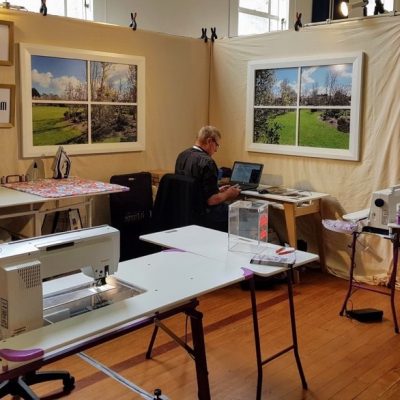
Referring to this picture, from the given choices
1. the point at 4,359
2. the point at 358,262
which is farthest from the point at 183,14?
the point at 4,359

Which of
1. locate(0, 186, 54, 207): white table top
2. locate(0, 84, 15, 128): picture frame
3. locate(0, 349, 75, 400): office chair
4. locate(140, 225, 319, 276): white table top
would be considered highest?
locate(0, 84, 15, 128): picture frame

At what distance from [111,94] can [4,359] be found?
3.44m

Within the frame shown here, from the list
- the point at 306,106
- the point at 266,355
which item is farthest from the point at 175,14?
the point at 266,355

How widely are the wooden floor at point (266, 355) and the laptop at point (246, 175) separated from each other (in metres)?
1.15

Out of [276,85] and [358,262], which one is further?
[276,85]

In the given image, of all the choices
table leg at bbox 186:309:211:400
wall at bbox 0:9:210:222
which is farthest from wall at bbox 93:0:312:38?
table leg at bbox 186:309:211:400

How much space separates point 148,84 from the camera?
500cm

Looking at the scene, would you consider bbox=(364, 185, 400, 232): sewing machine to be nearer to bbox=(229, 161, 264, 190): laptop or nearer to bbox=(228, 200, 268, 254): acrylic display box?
bbox=(228, 200, 268, 254): acrylic display box

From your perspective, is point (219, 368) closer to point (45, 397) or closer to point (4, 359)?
point (45, 397)

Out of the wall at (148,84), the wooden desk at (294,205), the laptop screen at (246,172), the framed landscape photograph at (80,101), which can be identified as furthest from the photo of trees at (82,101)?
the wooden desk at (294,205)

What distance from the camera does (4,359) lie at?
5.17 ft

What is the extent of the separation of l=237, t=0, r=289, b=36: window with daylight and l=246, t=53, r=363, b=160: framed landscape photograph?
1.86m

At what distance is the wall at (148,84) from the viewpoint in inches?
162

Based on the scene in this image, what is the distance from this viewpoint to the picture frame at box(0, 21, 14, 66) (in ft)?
12.7
